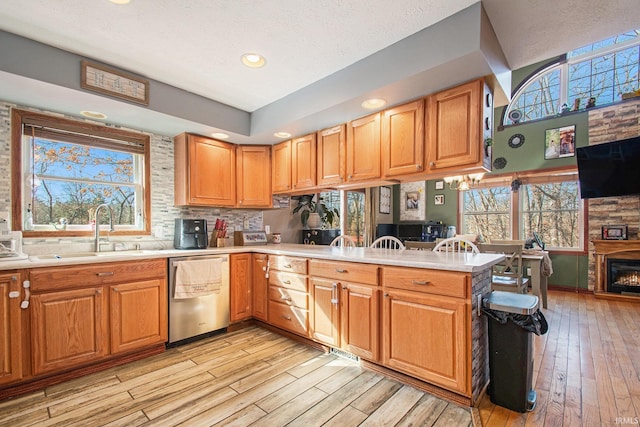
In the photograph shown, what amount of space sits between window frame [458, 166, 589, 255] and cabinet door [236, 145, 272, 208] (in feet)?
16.1

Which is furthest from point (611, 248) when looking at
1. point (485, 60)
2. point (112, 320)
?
point (112, 320)

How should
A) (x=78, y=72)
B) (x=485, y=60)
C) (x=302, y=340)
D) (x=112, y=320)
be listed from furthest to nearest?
(x=302, y=340) → (x=112, y=320) → (x=78, y=72) → (x=485, y=60)

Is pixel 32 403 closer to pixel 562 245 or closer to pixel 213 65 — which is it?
pixel 213 65

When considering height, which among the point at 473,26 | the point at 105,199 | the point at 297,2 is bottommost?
the point at 105,199

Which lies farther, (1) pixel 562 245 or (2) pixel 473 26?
(1) pixel 562 245

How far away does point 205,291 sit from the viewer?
2930 millimetres

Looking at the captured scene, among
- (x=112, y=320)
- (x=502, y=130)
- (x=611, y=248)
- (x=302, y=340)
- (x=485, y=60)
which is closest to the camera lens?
(x=485, y=60)

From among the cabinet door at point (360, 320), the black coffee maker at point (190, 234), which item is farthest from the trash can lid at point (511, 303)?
the black coffee maker at point (190, 234)

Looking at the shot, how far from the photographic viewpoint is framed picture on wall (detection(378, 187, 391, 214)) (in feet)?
24.6

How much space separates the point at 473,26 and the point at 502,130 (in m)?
5.17

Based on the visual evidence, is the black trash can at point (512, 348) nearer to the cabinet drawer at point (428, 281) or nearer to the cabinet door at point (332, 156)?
the cabinet drawer at point (428, 281)

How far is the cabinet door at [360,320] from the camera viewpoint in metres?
2.24

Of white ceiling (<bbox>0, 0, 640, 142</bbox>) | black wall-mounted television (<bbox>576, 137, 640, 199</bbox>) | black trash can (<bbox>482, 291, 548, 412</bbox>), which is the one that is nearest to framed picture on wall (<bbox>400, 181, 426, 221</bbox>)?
black wall-mounted television (<bbox>576, 137, 640, 199</bbox>)

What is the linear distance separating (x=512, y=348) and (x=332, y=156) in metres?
2.23
